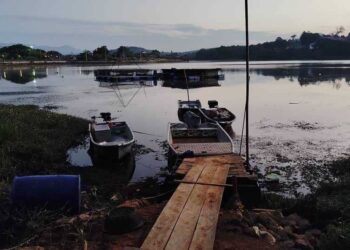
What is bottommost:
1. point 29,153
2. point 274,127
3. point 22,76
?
point 274,127

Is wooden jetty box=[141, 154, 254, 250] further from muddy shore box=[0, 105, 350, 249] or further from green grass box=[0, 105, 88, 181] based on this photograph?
green grass box=[0, 105, 88, 181]

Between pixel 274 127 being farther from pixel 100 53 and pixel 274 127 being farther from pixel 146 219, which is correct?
pixel 100 53

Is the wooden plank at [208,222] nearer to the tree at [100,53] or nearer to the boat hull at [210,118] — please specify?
the boat hull at [210,118]

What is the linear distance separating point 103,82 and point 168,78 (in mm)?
12097

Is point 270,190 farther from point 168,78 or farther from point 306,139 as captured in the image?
point 168,78

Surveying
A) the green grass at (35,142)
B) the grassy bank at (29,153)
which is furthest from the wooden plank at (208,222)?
the green grass at (35,142)

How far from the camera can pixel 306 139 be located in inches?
890

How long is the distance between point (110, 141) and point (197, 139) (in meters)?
3.95

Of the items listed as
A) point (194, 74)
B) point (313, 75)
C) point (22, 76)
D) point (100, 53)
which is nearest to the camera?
point (194, 74)

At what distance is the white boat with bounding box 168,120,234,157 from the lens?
14.9 meters

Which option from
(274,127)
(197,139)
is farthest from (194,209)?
(274,127)

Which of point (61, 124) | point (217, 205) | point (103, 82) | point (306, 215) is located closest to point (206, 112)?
point (61, 124)

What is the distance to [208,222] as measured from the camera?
24.5ft

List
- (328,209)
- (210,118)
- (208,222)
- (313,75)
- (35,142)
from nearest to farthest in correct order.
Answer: (208,222), (328,209), (35,142), (210,118), (313,75)
